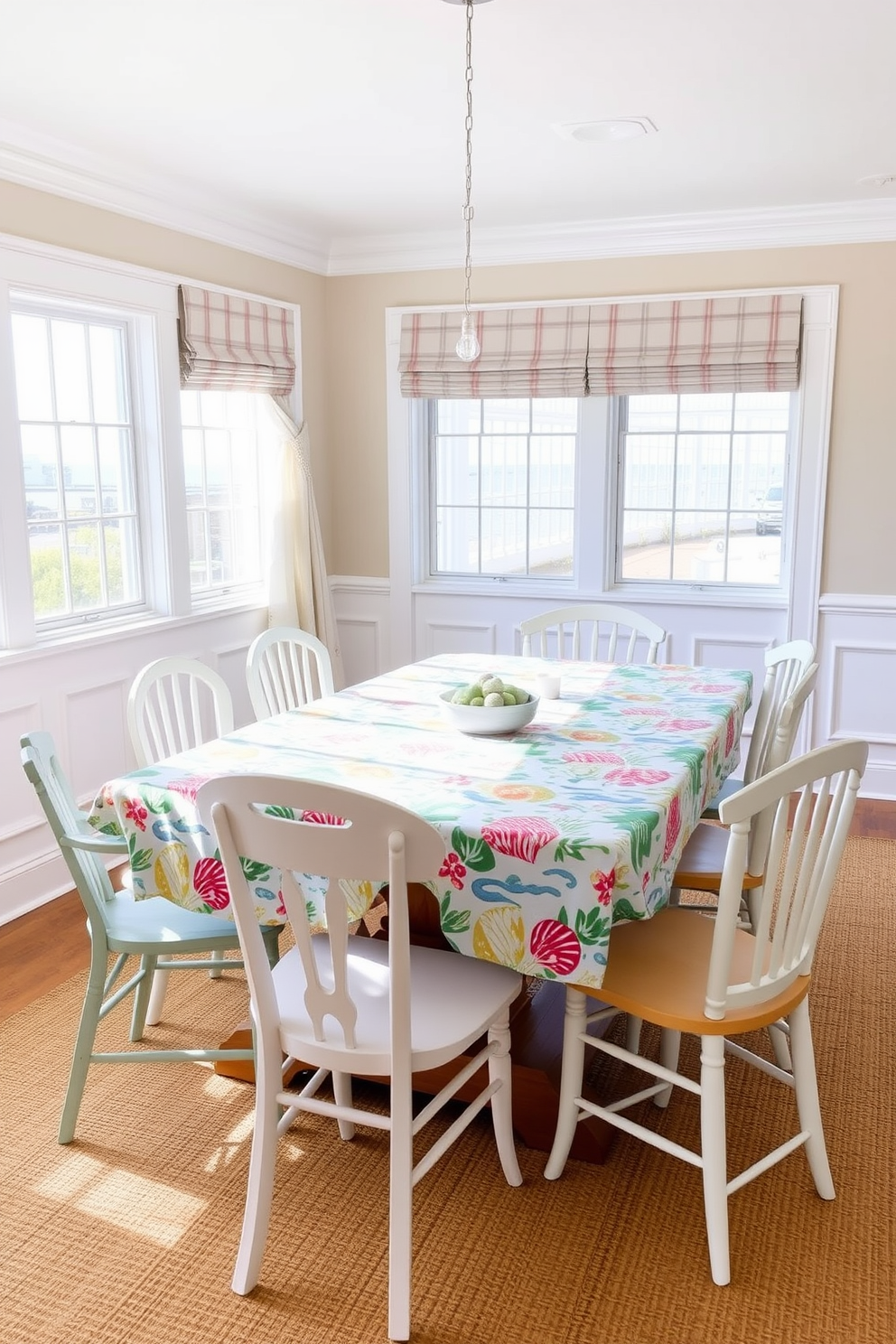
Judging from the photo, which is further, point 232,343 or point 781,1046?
point 232,343

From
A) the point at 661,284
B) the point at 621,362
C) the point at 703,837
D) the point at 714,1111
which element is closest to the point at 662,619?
the point at 621,362

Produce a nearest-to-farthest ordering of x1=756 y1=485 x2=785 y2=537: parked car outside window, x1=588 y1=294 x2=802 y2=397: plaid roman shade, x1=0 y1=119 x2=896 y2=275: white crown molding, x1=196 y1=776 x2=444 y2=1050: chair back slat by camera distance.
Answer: x1=196 y1=776 x2=444 y2=1050: chair back slat, x1=0 y1=119 x2=896 y2=275: white crown molding, x1=588 y1=294 x2=802 y2=397: plaid roman shade, x1=756 y1=485 x2=785 y2=537: parked car outside window

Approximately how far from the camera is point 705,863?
2705 millimetres

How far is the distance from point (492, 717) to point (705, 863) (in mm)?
638

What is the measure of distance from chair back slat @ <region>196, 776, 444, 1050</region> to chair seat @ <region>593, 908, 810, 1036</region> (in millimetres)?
488

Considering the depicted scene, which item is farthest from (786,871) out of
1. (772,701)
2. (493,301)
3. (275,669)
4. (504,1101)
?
(493,301)

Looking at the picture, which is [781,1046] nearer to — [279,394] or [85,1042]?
[85,1042]

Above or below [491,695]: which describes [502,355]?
above

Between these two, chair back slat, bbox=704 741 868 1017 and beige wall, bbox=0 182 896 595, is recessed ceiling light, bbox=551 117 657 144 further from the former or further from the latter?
chair back slat, bbox=704 741 868 1017

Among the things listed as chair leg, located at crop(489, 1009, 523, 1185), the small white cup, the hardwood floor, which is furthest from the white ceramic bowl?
the hardwood floor

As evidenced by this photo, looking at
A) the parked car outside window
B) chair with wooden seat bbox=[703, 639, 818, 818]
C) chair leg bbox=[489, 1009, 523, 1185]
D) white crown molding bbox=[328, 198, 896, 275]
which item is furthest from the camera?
the parked car outside window

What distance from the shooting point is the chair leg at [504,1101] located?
215 cm

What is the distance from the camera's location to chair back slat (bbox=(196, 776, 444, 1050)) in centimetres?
170

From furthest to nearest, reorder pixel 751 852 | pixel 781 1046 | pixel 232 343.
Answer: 1. pixel 232 343
2. pixel 751 852
3. pixel 781 1046
